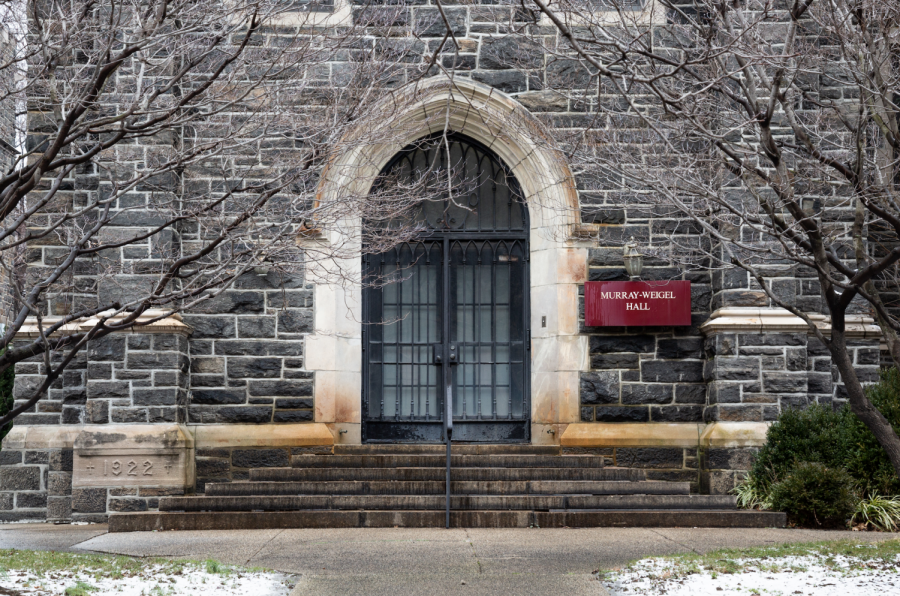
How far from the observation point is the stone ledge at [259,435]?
416 inches

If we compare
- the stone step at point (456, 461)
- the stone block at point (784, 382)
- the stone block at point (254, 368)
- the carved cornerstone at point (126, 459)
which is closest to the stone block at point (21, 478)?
the carved cornerstone at point (126, 459)

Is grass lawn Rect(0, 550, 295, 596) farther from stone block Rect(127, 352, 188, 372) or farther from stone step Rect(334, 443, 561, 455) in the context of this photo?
stone step Rect(334, 443, 561, 455)

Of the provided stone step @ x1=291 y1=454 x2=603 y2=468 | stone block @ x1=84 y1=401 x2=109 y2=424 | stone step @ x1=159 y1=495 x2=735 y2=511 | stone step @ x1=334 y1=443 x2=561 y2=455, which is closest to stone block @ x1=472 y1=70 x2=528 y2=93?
stone step @ x1=334 y1=443 x2=561 y2=455

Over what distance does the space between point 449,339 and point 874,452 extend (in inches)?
180

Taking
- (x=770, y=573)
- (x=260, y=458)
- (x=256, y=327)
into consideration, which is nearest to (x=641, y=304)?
(x=256, y=327)

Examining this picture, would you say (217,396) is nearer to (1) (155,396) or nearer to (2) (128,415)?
(1) (155,396)

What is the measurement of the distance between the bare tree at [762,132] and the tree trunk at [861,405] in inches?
0.4

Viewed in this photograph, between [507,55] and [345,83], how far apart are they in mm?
1885

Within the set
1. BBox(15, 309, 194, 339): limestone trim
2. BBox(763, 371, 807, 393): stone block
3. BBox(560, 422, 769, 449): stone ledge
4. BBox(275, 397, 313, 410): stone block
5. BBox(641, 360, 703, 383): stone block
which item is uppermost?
BBox(15, 309, 194, 339): limestone trim

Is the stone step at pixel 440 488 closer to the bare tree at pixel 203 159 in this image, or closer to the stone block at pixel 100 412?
the stone block at pixel 100 412

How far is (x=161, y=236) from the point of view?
10328 millimetres

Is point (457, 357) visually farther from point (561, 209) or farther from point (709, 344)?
point (709, 344)

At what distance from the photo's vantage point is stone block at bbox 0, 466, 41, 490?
424 inches

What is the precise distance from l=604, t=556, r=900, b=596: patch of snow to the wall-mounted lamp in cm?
476
